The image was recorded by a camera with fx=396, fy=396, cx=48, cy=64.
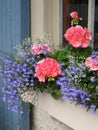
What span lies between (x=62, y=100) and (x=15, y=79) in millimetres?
482

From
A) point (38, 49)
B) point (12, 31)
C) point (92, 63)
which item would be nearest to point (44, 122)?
point (38, 49)

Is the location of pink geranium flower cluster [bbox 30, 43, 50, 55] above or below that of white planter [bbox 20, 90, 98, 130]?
above

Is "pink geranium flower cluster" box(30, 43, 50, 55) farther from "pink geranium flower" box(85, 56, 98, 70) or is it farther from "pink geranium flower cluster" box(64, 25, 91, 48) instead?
"pink geranium flower" box(85, 56, 98, 70)

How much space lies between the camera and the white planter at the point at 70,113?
101 inches

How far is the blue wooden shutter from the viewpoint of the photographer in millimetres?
3717

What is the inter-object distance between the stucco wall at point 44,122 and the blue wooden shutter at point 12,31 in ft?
0.25

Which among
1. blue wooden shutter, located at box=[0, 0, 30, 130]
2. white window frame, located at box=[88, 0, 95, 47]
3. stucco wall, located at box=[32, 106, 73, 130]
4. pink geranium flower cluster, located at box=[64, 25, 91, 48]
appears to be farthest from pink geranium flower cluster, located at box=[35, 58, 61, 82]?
blue wooden shutter, located at box=[0, 0, 30, 130]

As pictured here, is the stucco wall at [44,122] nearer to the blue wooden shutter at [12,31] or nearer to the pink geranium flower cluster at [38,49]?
the blue wooden shutter at [12,31]

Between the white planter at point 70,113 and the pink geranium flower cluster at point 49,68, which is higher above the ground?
the pink geranium flower cluster at point 49,68

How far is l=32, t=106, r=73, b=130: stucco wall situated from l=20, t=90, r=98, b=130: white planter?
301 mm

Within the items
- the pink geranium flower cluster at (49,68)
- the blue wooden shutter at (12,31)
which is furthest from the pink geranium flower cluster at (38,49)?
the blue wooden shutter at (12,31)

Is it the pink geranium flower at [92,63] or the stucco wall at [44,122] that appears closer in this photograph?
the pink geranium flower at [92,63]

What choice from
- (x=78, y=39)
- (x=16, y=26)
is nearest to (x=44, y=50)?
(x=78, y=39)

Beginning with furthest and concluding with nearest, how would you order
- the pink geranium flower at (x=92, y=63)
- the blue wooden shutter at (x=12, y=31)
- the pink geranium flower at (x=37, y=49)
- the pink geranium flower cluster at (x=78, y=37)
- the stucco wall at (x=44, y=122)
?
the blue wooden shutter at (x=12, y=31) < the stucco wall at (x=44, y=122) < the pink geranium flower at (x=37, y=49) < the pink geranium flower cluster at (x=78, y=37) < the pink geranium flower at (x=92, y=63)
